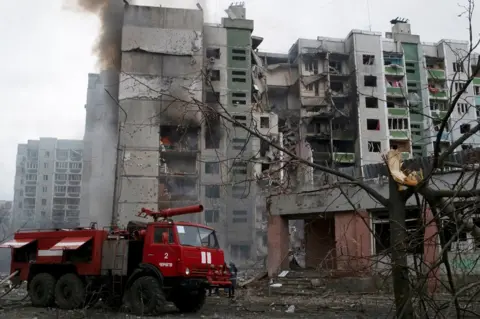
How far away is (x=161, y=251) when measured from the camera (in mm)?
10359

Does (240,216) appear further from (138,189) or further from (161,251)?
(161,251)

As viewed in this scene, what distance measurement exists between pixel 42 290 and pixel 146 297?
361cm

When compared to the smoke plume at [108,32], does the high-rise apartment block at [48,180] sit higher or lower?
lower

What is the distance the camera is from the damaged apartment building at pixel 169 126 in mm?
40188

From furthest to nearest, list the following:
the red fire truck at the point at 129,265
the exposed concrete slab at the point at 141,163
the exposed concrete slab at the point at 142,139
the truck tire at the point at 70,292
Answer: the exposed concrete slab at the point at 142,139
the exposed concrete slab at the point at 141,163
the truck tire at the point at 70,292
the red fire truck at the point at 129,265

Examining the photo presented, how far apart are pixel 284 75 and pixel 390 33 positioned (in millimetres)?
12464

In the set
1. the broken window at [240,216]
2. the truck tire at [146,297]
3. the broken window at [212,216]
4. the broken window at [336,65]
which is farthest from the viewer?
the broken window at [336,65]

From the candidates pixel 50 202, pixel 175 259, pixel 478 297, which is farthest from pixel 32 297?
pixel 50 202

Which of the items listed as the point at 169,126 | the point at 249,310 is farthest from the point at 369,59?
the point at 249,310

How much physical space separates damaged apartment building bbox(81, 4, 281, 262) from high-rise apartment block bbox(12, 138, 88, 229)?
57.2 feet

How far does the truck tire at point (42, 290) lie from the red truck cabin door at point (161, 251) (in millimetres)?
3119

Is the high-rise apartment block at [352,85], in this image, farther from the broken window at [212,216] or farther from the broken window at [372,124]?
the broken window at [212,216]

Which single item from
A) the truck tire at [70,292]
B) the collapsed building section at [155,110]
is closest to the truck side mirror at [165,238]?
the truck tire at [70,292]

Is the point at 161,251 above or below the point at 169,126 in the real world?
below
